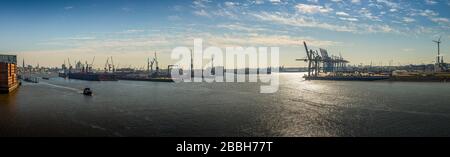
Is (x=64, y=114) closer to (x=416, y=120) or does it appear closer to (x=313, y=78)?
(x=416, y=120)

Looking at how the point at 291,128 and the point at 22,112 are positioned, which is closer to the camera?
the point at 291,128

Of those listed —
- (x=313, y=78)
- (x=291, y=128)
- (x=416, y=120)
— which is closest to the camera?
(x=291, y=128)

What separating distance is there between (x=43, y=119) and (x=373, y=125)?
37.8 m

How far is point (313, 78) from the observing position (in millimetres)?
184250

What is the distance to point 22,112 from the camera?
45812 mm
